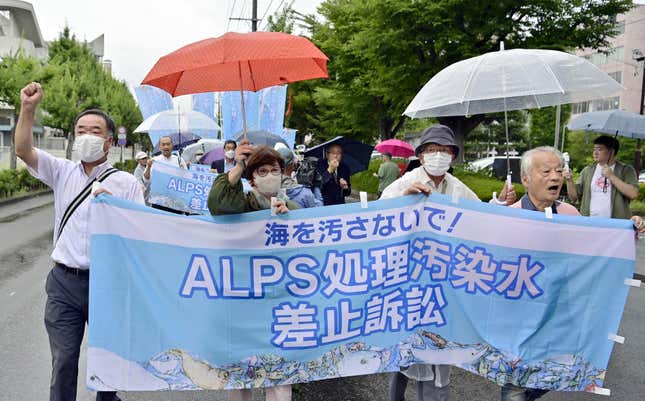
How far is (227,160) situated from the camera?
806 cm

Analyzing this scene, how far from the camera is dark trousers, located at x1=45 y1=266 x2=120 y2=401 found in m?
3.03

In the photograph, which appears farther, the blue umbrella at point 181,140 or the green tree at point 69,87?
the green tree at point 69,87

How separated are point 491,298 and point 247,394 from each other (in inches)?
58.1

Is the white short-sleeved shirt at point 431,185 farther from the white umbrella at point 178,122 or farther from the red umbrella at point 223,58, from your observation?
the white umbrella at point 178,122

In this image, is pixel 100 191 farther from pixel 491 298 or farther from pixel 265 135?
pixel 265 135

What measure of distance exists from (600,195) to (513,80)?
6.01 ft

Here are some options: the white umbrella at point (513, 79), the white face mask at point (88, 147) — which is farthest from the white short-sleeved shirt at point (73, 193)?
the white umbrella at point (513, 79)

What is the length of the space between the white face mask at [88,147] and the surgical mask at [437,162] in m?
1.91

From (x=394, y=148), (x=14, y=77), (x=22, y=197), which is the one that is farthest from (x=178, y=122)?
(x=14, y=77)

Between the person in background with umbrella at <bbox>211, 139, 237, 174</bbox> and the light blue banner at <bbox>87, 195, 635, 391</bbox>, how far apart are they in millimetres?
3731

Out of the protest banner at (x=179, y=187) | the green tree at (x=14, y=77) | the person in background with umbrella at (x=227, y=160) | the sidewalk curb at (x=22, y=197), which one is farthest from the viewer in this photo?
the green tree at (x=14, y=77)

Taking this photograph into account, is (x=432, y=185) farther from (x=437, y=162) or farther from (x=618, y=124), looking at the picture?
(x=618, y=124)

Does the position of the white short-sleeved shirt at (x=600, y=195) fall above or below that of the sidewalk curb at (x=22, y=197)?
above

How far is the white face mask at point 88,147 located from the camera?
124 inches
